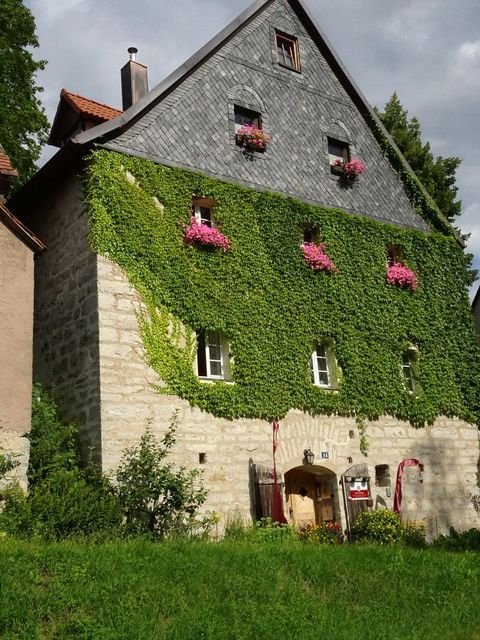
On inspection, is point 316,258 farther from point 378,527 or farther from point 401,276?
point 378,527

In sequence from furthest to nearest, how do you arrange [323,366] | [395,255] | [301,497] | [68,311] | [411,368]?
1. [395,255]
2. [411,368]
3. [323,366]
4. [301,497]
5. [68,311]

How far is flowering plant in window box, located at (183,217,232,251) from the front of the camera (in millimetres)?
14695

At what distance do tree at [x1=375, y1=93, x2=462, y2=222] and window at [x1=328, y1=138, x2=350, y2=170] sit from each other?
7.97 meters

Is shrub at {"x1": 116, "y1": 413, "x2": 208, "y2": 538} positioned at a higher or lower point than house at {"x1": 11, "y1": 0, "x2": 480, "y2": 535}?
lower

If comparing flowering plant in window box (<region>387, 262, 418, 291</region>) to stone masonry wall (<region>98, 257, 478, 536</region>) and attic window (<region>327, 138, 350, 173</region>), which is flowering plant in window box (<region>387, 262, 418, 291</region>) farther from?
stone masonry wall (<region>98, 257, 478, 536</region>)

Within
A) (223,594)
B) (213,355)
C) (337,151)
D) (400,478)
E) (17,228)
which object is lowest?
(223,594)

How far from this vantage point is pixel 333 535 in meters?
14.2

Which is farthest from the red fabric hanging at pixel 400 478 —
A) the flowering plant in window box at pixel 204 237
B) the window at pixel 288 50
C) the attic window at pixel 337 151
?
the window at pixel 288 50

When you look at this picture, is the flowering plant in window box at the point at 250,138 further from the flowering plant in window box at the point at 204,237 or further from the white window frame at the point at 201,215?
the flowering plant in window box at the point at 204,237

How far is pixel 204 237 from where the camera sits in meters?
14.8

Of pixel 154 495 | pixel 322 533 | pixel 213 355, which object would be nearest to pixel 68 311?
pixel 213 355

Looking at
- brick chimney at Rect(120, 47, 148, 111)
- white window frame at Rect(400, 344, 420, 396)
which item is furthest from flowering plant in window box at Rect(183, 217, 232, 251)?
white window frame at Rect(400, 344, 420, 396)

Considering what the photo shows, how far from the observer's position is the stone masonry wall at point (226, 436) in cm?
1295

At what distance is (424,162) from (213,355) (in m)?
14.9
